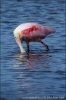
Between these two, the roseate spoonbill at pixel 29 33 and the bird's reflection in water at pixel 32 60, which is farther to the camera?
the roseate spoonbill at pixel 29 33

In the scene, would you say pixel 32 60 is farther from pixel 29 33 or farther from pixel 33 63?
pixel 29 33

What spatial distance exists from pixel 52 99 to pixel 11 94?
0.56 metres

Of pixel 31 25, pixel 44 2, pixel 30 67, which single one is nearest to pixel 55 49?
pixel 31 25

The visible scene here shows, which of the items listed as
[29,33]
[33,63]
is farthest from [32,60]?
[29,33]

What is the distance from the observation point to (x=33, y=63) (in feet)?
37.7

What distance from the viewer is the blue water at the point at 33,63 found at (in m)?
9.45

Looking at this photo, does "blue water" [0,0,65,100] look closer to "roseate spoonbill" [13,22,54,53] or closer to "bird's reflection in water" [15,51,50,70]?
"bird's reflection in water" [15,51,50,70]

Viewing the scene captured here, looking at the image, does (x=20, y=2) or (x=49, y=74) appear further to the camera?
(x=20, y=2)

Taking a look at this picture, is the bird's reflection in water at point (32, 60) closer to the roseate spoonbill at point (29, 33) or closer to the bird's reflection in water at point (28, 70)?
the bird's reflection in water at point (28, 70)

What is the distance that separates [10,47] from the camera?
41.9ft

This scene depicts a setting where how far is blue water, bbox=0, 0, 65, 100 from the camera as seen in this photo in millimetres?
9445

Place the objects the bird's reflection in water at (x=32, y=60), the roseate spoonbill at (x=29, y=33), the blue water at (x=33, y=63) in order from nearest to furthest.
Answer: the blue water at (x=33, y=63) < the bird's reflection in water at (x=32, y=60) < the roseate spoonbill at (x=29, y=33)

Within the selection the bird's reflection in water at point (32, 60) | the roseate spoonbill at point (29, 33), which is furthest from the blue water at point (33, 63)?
the roseate spoonbill at point (29, 33)

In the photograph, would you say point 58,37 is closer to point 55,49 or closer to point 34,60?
point 55,49
